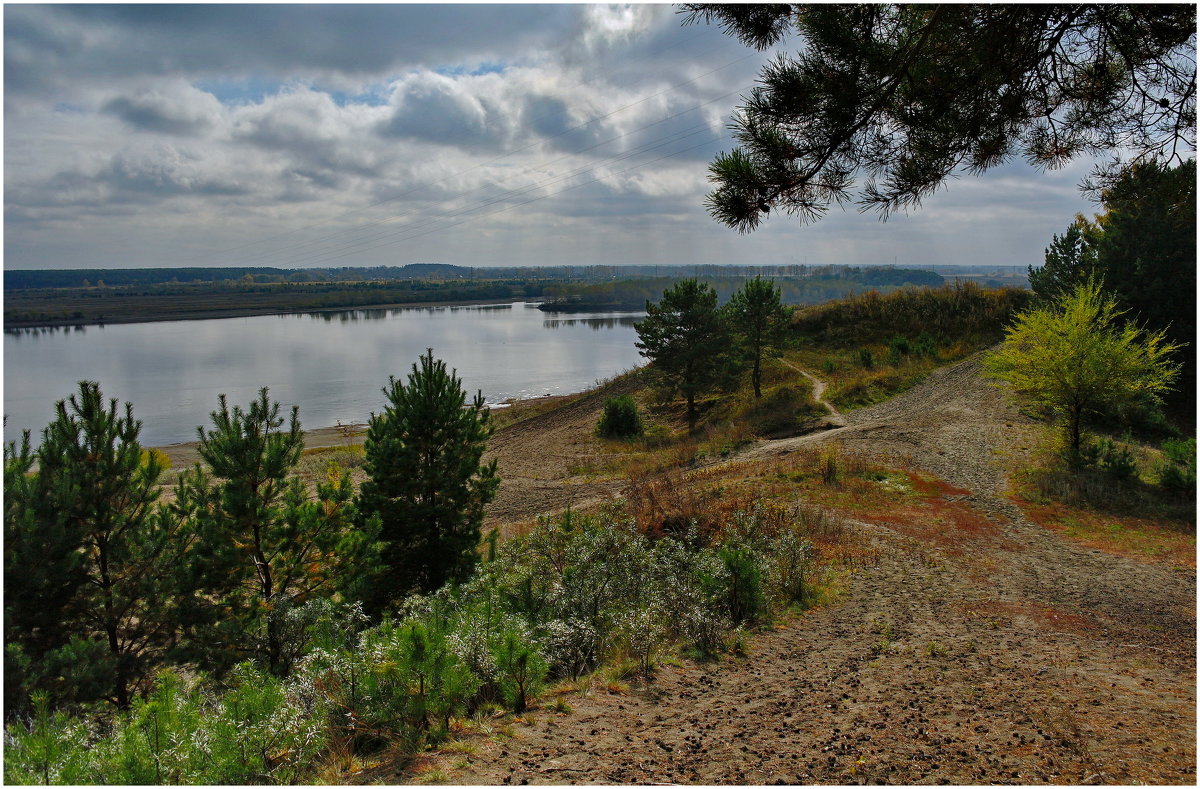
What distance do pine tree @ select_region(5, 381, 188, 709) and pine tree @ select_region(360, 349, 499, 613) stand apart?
312 centimetres

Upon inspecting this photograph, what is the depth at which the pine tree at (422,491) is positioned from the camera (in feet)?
37.0

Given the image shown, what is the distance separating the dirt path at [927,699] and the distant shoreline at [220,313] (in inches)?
4086

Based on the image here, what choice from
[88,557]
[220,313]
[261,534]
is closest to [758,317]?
[261,534]

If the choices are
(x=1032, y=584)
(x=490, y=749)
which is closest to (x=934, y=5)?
(x=490, y=749)

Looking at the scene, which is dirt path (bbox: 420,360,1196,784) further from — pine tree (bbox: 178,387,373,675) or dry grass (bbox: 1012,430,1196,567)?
pine tree (bbox: 178,387,373,675)

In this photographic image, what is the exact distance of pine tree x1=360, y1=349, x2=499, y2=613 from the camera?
1127cm

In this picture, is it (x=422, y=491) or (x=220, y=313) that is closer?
(x=422, y=491)

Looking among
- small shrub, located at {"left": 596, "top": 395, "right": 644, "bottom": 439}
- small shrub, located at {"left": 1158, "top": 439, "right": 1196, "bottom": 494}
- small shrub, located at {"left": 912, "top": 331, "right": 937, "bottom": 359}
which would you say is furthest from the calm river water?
small shrub, located at {"left": 1158, "top": 439, "right": 1196, "bottom": 494}

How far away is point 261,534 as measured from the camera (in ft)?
29.8

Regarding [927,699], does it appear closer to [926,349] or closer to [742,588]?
[742,588]

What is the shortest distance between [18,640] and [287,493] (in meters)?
3.29

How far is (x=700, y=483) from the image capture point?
16531 millimetres

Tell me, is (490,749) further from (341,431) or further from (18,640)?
(341,431)

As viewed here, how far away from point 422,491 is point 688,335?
18.8 m
